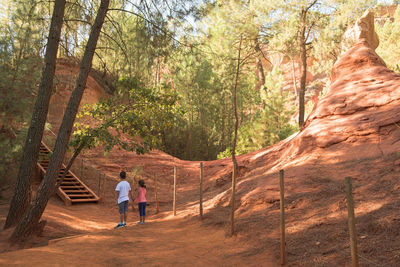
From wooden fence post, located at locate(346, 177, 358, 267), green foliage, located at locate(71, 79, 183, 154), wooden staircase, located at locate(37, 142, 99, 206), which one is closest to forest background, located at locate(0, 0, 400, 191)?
green foliage, located at locate(71, 79, 183, 154)

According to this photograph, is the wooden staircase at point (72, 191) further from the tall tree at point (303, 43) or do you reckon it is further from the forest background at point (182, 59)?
the tall tree at point (303, 43)

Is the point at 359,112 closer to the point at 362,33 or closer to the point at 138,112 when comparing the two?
the point at 362,33

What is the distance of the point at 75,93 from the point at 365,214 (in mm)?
6617

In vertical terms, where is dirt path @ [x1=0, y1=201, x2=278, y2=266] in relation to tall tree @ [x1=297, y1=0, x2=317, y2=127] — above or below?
below

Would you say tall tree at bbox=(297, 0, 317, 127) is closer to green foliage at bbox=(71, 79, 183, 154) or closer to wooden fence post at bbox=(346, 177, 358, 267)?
green foliage at bbox=(71, 79, 183, 154)

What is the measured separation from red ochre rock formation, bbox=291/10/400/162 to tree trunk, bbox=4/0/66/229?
771cm

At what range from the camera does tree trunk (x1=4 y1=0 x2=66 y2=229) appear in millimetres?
7418

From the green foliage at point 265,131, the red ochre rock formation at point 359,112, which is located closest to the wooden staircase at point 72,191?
the red ochre rock formation at point 359,112

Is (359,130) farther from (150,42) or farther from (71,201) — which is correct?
(71,201)

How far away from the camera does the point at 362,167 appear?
24.1ft

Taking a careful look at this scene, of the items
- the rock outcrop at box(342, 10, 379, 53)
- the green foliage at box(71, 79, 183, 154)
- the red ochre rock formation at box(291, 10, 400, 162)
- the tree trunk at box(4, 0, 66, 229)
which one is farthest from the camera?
the rock outcrop at box(342, 10, 379, 53)

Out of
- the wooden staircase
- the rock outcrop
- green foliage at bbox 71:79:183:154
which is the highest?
the rock outcrop

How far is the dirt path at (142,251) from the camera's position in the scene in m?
4.79

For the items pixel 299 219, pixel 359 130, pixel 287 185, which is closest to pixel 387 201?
pixel 299 219
